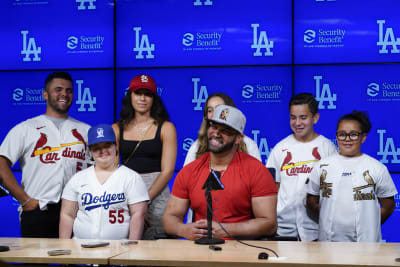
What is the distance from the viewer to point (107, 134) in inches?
132

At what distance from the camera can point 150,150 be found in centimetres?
372

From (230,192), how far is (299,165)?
1.01 meters

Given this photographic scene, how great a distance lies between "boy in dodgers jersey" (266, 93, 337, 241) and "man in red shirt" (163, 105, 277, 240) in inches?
32.4

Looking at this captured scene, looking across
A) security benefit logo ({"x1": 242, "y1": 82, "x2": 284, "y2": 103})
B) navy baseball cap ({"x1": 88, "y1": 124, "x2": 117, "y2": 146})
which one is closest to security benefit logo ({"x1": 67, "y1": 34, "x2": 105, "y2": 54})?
security benefit logo ({"x1": 242, "y1": 82, "x2": 284, "y2": 103})

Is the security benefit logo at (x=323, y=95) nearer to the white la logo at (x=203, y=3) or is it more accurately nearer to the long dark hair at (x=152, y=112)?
the white la logo at (x=203, y=3)

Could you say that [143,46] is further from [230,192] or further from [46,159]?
[230,192]

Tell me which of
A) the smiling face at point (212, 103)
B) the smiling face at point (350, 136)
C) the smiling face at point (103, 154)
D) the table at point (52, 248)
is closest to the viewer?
the table at point (52, 248)

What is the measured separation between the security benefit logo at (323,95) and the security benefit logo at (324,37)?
13.2 inches

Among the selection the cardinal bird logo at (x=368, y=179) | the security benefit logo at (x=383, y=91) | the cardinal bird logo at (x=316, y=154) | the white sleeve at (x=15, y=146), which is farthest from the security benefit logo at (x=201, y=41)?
the cardinal bird logo at (x=368, y=179)

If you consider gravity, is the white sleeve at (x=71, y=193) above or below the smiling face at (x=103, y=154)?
below

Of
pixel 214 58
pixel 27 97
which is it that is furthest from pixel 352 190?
pixel 27 97

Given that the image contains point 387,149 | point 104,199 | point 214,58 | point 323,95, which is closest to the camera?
point 104,199

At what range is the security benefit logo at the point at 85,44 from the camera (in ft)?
18.7

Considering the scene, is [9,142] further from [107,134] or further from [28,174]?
[107,134]
